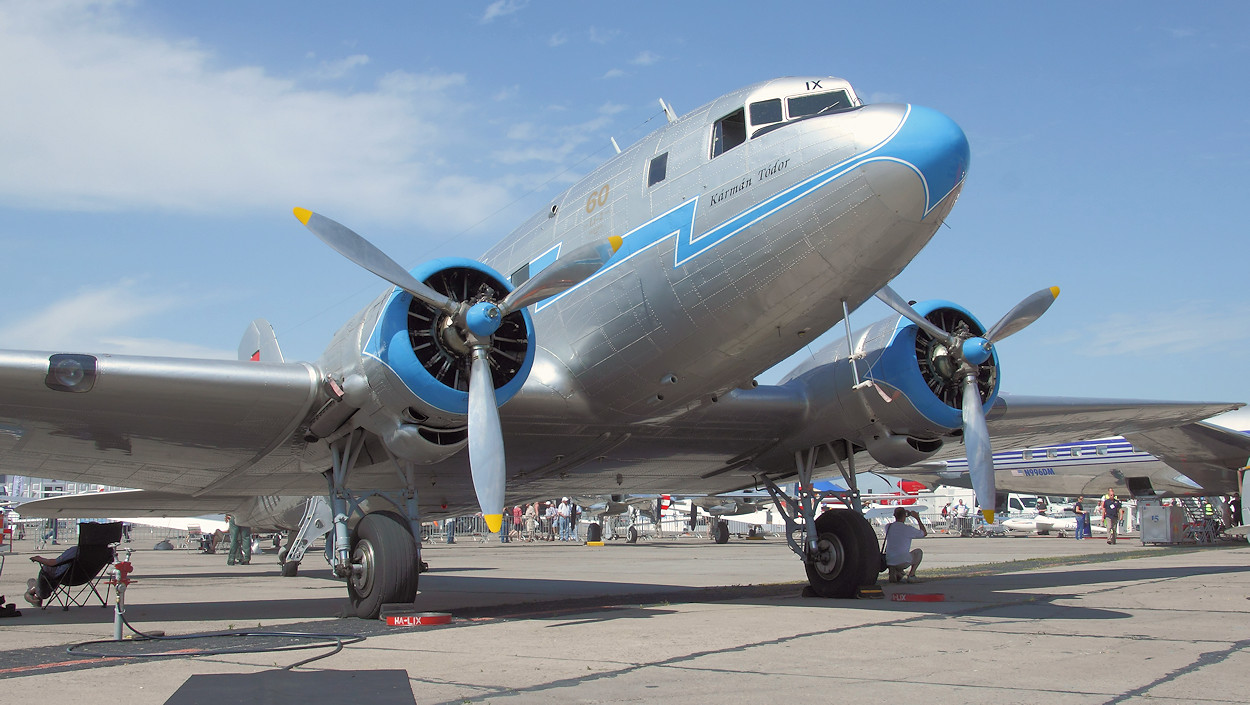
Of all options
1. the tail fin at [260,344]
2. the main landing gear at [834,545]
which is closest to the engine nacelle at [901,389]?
the main landing gear at [834,545]

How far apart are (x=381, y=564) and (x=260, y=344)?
7271 millimetres

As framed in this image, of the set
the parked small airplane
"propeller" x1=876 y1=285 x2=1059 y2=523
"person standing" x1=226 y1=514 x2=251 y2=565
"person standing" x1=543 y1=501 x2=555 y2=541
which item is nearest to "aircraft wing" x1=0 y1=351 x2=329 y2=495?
"propeller" x1=876 y1=285 x2=1059 y2=523

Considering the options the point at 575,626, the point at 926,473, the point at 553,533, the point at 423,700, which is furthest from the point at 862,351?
the point at 553,533

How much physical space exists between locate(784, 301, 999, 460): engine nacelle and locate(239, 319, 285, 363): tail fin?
8.19 metres

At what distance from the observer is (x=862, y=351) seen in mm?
11633

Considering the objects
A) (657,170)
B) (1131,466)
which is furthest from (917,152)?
(1131,466)

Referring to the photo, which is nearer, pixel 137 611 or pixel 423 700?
pixel 423 700

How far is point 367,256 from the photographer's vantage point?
8891 mm

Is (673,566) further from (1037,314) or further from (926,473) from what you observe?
(926,473)

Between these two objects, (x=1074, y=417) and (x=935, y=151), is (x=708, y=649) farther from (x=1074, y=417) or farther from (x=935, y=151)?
(x=1074, y=417)

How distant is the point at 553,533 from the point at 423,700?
46628 mm

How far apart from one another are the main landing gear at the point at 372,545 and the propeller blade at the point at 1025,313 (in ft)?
22.7

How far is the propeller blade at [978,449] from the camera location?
409 inches

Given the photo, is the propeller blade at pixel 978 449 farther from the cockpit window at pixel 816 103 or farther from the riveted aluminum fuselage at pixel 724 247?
the cockpit window at pixel 816 103
